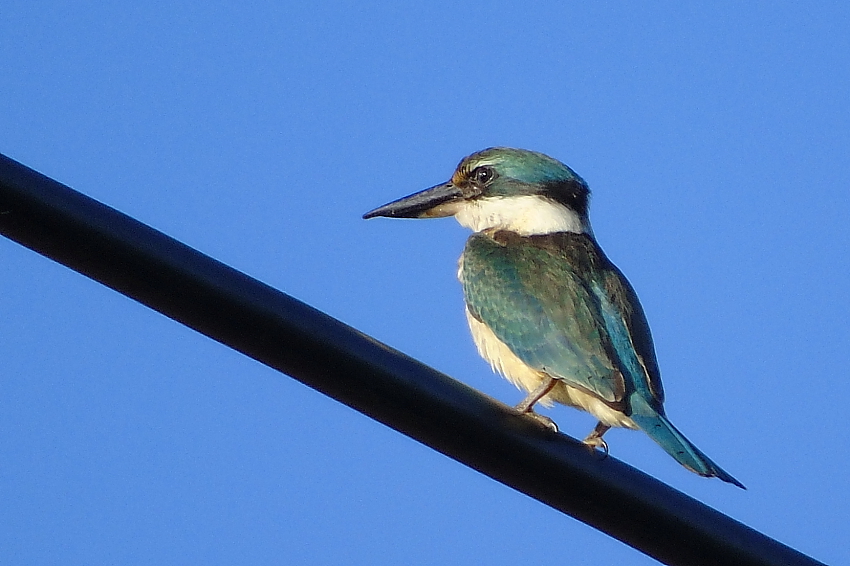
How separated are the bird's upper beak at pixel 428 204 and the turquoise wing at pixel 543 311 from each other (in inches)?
31.5

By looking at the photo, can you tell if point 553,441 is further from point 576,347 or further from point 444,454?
point 576,347

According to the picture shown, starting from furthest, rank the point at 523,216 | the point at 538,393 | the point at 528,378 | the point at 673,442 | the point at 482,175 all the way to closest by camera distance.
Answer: the point at 482,175
the point at 523,216
the point at 528,378
the point at 538,393
the point at 673,442

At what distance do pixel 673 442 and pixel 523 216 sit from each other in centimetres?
188

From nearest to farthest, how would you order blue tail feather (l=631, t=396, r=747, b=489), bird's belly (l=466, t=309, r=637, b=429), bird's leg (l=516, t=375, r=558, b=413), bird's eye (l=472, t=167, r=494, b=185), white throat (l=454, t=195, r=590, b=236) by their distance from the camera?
blue tail feather (l=631, t=396, r=747, b=489) → bird's belly (l=466, t=309, r=637, b=429) → bird's leg (l=516, t=375, r=558, b=413) → white throat (l=454, t=195, r=590, b=236) → bird's eye (l=472, t=167, r=494, b=185)

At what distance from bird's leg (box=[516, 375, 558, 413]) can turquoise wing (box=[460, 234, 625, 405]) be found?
4.0 inches

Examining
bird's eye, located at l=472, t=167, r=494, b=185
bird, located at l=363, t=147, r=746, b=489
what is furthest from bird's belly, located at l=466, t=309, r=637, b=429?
bird's eye, located at l=472, t=167, r=494, b=185

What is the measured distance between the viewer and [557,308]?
170 inches

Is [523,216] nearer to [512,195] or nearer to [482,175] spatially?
[512,195]

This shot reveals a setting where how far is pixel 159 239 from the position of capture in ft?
6.96

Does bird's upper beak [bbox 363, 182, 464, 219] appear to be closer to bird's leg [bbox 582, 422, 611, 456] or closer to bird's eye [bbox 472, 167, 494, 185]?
bird's eye [bbox 472, 167, 494, 185]

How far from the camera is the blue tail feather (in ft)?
11.7

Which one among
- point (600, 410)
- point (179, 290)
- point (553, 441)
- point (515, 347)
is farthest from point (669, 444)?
point (179, 290)

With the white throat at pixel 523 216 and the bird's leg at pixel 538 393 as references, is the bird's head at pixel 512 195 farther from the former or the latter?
the bird's leg at pixel 538 393

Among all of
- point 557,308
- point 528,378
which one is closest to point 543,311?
point 557,308
